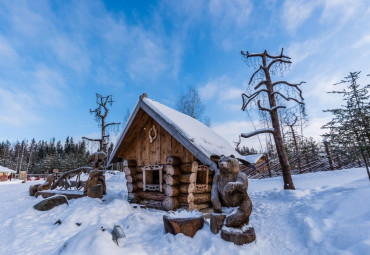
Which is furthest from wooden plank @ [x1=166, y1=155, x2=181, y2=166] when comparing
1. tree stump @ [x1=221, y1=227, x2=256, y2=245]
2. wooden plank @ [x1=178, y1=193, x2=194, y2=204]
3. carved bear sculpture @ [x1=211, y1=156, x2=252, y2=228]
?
tree stump @ [x1=221, y1=227, x2=256, y2=245]

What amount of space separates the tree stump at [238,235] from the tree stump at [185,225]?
24.3 inches

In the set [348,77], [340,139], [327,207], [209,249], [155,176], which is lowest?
[209,249]

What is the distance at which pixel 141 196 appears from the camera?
8.78 m

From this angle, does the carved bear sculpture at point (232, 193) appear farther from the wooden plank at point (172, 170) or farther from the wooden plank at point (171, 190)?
the wooden plank at point (171, 190)

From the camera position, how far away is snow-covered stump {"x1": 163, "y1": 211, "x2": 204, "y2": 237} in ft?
14.2

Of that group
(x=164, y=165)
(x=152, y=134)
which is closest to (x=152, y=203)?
(x=164, y=165)

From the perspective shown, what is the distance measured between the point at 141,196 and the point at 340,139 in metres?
8.70

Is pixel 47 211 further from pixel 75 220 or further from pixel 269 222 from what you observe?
A: pixel 269 222

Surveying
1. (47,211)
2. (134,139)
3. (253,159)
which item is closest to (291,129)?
(253,159)

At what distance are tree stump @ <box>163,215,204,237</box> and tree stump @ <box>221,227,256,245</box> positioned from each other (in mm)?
617

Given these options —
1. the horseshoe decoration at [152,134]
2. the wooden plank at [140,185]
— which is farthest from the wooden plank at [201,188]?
the horseshoe decoration at [152,134]

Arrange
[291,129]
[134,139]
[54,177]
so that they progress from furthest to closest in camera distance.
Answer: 1. [291,129]
2. [54,177]
3. [134,139]

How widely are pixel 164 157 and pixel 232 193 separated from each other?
13.2 ft

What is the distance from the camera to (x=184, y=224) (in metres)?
4.34
